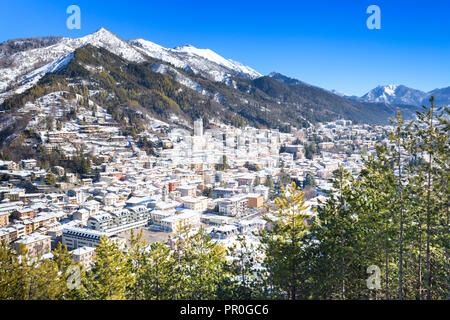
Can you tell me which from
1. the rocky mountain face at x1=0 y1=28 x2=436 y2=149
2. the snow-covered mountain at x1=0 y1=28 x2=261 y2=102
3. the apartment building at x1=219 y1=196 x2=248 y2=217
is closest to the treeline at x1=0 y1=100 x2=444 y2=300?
the apartment building at x1=219 y1=196 x2=248 y2=217

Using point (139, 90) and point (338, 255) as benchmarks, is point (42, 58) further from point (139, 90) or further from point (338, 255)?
point (338, 255)

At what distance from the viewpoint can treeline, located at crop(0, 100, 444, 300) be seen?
16.2ft

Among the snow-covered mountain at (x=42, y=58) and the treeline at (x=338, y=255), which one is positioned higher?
the snow-covered mountain at (x=42, y=58)

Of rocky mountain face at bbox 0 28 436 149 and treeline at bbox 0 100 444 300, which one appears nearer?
treeline at bbox 0 100 444 300

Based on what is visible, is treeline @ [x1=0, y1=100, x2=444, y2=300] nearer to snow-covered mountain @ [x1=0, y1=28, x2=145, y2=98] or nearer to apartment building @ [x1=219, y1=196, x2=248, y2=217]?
apartment building @ [x1=219, y1=196, x2=248, y2=217]

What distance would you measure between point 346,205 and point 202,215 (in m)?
19.6

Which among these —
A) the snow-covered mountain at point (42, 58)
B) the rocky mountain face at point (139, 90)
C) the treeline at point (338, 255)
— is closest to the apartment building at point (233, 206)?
the treeline at point (338, 255)

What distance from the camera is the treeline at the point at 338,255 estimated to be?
16.2 feet

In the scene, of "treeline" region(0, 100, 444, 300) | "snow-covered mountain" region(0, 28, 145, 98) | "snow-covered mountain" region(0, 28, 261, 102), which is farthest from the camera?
"snow-covered mountain" region(0, 28, 145, 98)

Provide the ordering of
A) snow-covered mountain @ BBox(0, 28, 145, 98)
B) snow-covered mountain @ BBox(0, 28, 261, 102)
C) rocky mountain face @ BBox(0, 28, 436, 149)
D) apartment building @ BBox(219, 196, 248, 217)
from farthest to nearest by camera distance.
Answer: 1. snow-covered mountain @ BBox(0, 28, 145, 98)
2. snow-covered mountain @ BBox(0, 28, 261, 102)
3. rocky mountain face @ BBox(0, 28, 436, 149)
4. apartment building @ BBox(219, 196, 248, 217)

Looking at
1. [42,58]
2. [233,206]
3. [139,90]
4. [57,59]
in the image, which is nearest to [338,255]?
[233,206]

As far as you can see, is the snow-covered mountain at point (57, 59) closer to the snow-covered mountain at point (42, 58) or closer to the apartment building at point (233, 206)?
the snow-covered mountain at point (42, 58)

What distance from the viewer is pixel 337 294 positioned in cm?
563

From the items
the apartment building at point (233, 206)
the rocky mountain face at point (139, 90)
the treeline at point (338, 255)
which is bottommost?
the apartment building at point (233, 206)
